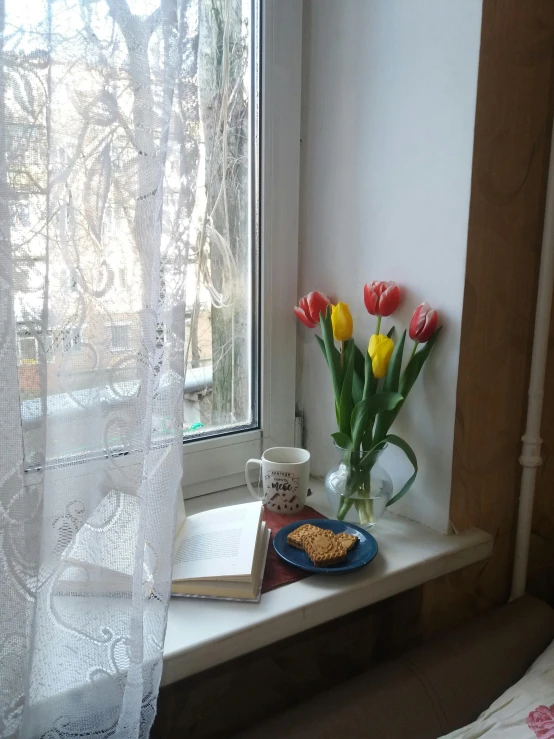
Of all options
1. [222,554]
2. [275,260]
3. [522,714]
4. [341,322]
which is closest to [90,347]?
[222,554]

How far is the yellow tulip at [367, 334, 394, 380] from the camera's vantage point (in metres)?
1.04

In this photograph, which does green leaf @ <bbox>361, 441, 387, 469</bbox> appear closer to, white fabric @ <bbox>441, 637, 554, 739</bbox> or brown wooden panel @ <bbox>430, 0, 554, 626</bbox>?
brown wooden panel @ <bbox>430, 0, 554, 626</bbox>

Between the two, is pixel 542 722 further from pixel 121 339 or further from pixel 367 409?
pixel 121 339

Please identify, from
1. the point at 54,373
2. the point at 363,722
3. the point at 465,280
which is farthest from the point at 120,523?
the point at 465,280

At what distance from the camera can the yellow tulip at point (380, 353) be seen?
104 centimetres

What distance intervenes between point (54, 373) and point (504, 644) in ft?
2.72

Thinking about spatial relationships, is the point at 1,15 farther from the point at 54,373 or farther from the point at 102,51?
the point at 54,373

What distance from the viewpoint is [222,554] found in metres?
0.94

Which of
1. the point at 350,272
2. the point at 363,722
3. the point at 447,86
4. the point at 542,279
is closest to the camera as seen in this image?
the point at 363,722

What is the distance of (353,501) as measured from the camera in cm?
111

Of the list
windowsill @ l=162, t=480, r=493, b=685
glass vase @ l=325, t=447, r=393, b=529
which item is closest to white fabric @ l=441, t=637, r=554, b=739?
windowsill @ l=162, t=480, r=493, b=685

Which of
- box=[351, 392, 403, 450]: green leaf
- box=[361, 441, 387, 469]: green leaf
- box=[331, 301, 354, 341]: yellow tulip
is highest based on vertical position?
box=[331, 301, 354, 341]: yellow tulip

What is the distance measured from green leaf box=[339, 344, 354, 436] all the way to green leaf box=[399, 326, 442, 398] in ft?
0.32

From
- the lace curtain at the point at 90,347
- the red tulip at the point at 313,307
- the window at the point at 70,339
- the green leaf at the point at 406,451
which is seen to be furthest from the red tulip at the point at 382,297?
the window at the point at 70,339
